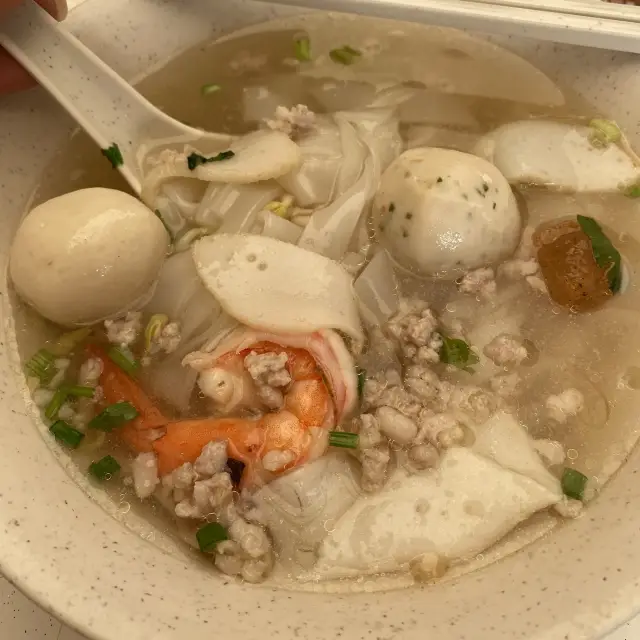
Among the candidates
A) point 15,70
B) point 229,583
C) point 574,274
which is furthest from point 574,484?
point 15,70

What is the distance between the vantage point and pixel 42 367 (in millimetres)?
1323

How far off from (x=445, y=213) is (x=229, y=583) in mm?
796

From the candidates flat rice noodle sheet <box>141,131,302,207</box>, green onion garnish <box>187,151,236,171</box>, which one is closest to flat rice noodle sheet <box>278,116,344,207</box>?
flat rice noodle sheet <box>141,131,302,207</box>

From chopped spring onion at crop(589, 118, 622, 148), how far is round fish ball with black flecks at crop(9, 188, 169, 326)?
3.37 ft

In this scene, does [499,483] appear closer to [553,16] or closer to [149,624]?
[149,624]

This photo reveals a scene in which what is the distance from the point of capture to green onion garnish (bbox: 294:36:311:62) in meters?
1.69

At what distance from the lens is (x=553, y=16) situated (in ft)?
4.90

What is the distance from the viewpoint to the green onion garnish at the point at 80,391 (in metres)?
1.29

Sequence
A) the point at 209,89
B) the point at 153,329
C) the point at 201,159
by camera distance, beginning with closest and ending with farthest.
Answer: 1. the point at 153,329
2. the point at 201,159
3. the point at 209,89

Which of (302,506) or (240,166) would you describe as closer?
(302,506)

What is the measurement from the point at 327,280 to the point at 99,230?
459mm

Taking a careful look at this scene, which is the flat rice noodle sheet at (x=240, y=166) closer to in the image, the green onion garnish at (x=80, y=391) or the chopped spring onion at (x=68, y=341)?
the chopped spring onion at (x=68, y=341)

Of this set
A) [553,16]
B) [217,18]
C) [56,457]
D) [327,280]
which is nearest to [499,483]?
[327,280]

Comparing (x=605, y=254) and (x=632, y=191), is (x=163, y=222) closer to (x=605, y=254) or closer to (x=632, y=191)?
(x=605, y=254)
